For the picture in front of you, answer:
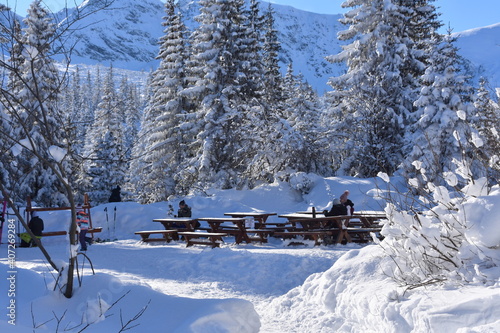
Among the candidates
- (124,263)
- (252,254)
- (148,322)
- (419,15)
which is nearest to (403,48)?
(419,15)

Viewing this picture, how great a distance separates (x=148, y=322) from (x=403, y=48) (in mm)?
19901

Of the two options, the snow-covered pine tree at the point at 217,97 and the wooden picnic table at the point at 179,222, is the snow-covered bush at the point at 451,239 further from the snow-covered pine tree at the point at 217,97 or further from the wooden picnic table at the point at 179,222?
the snow-covered pine tree at the point at 217,97

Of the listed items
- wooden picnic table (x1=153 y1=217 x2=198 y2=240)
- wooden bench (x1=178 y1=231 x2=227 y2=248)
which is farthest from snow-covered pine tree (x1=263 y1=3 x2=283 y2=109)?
wooden bench (x1=178 y1=231 x2=227 y2=248)

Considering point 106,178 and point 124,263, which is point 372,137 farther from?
point 106,178

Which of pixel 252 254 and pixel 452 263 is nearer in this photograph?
pixel 452 263

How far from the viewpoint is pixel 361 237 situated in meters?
11.1

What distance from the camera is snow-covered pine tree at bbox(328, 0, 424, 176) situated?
2080 cm

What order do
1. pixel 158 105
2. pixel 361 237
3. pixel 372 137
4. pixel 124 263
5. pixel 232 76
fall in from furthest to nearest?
pixel 158 105 → pixel 232 76 → pixel 372 137 → pixel 361 237 → pixel 124 263

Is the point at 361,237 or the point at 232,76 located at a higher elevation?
the point at 232,76

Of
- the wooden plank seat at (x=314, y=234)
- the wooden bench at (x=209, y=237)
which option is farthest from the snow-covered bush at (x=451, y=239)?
the wooden bench at (x=209, y=237)

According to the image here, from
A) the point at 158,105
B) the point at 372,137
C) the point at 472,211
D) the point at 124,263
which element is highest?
the point at 158,105

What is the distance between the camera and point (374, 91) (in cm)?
2123

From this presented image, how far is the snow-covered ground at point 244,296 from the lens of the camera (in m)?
3.95

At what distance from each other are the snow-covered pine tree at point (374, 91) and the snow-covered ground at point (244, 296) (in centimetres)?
1096
